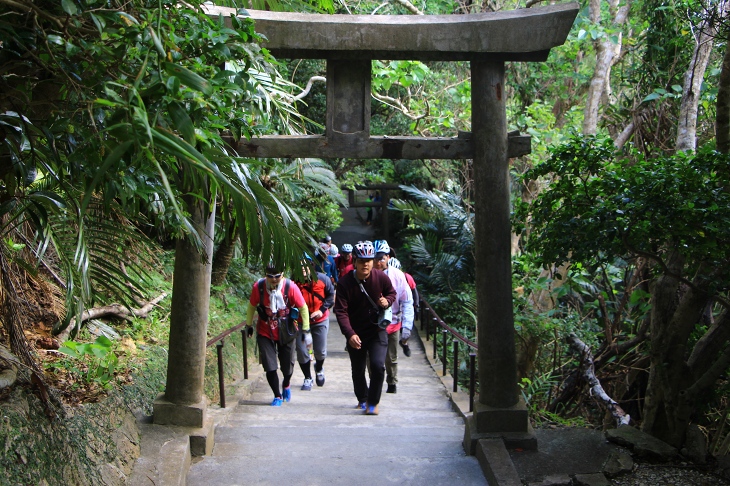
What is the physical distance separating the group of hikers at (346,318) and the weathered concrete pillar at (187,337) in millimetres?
972

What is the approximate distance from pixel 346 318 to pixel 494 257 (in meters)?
1.66

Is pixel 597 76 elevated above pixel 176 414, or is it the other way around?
pixel 597 76

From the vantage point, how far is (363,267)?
6.79 metres

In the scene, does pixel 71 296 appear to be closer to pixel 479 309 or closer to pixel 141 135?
pixel 141 135

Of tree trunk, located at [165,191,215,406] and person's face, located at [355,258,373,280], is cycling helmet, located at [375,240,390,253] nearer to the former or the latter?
person's face, located at [355,258,373,280]

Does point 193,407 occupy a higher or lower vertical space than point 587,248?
lower

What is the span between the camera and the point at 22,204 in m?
3.69

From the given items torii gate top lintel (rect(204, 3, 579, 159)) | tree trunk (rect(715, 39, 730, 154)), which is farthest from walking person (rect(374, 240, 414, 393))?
tree trunk (rect(715, 39, 730, 154))

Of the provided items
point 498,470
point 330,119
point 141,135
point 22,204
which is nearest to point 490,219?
point 330,119

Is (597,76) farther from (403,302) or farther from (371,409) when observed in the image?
(371,409)

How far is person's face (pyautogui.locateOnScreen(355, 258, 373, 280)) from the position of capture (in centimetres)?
678

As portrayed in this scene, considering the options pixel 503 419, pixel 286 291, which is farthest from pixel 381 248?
pixel 503 419

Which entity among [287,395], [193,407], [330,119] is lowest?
[287,395]

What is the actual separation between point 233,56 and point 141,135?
5.13ft
